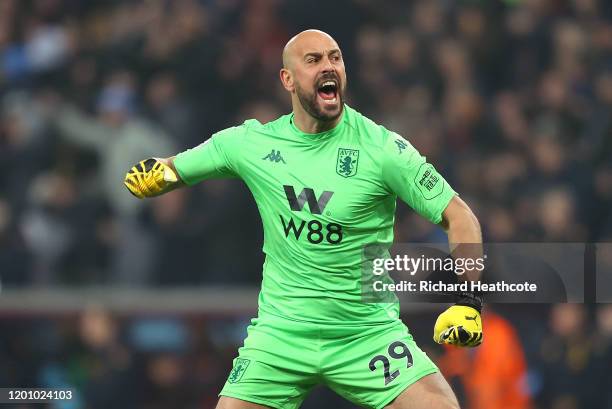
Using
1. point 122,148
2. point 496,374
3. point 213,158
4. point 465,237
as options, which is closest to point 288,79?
point 213,158

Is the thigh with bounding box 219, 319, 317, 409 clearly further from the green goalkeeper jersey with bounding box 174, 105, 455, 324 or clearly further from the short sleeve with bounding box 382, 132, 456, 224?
the short sleeve with bounding box 382, 132, 456, 224

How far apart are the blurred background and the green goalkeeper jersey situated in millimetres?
4710

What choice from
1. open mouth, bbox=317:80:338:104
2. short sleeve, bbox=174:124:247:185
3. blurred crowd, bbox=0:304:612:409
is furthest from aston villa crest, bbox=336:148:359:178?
blurred crowd, bbox=0:304:612:409

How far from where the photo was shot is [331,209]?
283 inches

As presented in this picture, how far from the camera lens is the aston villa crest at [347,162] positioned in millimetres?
7223

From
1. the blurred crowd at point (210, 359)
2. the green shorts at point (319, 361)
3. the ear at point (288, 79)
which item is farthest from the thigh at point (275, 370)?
the blurred crowd at point (210, 359)

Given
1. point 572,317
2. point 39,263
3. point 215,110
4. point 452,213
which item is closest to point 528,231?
point 572,317

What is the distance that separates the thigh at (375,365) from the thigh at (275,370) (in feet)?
0.39

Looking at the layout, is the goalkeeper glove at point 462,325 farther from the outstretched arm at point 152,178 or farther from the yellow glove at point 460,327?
the outstretched arm at point 152,178

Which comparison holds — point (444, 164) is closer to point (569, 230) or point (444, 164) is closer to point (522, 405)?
point (569, 230)

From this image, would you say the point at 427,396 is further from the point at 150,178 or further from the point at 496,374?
the point at 496,374

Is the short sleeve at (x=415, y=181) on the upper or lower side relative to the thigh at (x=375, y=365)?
upper

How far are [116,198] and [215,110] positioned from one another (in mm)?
1340

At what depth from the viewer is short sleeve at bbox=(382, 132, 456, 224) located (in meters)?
7.02
